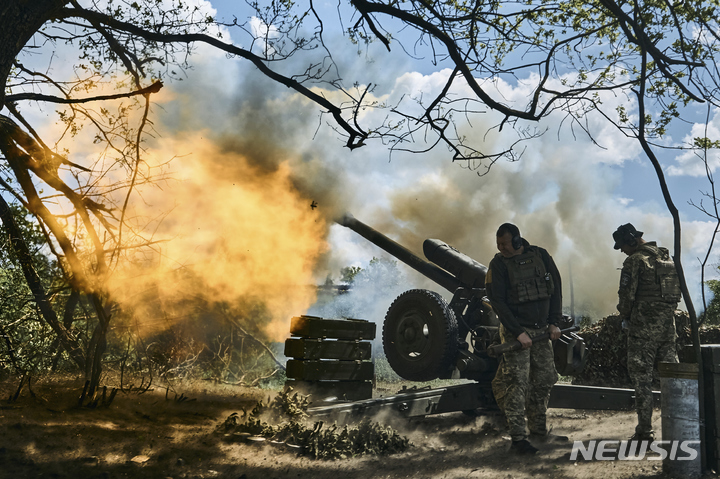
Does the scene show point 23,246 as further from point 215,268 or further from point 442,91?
point 442,91

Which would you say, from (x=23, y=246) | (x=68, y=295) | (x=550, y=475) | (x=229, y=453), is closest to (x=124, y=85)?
(x=23, y=246)

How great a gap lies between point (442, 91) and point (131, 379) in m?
5.75

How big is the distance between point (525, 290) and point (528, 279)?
4.4 inches

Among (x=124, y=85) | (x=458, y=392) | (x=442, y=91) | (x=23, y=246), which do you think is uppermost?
(x=124, y=85)

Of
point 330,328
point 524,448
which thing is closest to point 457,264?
point 330,328

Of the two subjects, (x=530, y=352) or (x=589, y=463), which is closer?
Result: (x=589, y=463)

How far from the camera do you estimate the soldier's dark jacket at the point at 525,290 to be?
213 inches

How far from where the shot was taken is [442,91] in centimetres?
572

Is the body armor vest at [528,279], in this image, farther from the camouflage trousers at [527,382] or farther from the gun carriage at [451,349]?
the gun carriage at [451,349]

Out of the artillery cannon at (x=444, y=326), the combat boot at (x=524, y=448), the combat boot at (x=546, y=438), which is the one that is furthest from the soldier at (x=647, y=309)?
the artillery cannon at (x=444, y=326)

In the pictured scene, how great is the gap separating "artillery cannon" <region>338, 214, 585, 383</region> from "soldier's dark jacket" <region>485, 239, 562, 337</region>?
1.52 m

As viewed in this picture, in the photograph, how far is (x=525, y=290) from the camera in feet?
17.7

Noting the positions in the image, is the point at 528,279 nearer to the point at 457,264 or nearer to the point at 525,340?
the point at 525,340

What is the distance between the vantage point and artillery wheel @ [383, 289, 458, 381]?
7.18 meters
